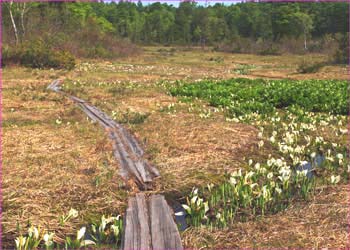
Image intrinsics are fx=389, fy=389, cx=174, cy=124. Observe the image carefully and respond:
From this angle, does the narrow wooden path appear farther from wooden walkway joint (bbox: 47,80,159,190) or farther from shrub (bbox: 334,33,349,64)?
shrub (bbox: 334,33,349,64)

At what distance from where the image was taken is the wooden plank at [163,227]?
3.92 meters

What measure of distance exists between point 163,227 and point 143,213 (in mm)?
466

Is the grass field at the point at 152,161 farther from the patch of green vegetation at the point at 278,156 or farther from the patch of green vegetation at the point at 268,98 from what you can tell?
the patch of green vegetation at the point at 268,98

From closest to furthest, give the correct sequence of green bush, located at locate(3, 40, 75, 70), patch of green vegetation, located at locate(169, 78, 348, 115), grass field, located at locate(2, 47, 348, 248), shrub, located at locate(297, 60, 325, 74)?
grass field, located at locate(2, 47, 348, 248) < patch of green vegetation, located at locate(169, 78, 348, 115) < shrub, located at locate(297, 60, 325, 74) < green bush, located at locate(3, 40, 75, 70)

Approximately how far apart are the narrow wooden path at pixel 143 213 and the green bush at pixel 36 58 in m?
21.4

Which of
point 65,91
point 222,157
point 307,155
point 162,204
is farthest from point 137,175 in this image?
point 65,91

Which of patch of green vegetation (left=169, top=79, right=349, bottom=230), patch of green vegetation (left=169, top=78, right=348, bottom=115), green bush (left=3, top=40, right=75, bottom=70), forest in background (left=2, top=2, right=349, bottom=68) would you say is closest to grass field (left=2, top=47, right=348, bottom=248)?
patch of green vegetation (left=169, top=79, right=349, bottom=230)

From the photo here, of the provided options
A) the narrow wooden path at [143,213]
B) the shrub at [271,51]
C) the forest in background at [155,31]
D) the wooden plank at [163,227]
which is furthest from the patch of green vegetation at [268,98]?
the shrub at [271,51]

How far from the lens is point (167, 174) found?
242 inches

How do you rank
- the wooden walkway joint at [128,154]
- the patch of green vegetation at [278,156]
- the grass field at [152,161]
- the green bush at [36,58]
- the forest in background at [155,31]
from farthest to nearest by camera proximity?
the forest in background at [155,31] < the green bush at [36,58] < the wooden walkway joint at [128,154] < the patch of green vegetation at [278,156] < the grass field at [152,161]

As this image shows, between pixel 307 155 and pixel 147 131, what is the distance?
3460mm

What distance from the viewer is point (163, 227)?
14.0ft

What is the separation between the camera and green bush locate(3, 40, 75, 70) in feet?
90.2

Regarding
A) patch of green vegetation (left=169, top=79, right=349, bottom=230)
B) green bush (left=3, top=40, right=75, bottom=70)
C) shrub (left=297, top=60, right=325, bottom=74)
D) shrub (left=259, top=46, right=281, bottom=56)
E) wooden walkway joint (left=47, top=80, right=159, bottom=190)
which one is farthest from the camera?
shrub (left=259, top=46, right=281, bottom=56)
